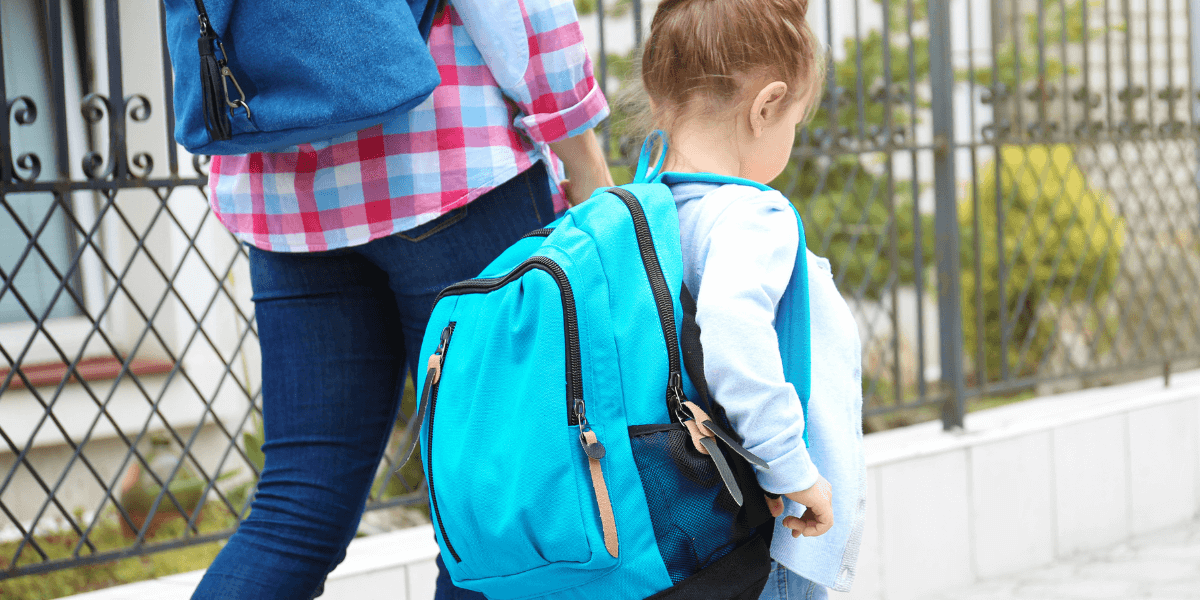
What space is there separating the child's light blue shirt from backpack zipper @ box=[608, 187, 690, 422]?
0.04 metres

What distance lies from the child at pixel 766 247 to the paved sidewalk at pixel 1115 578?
69.9 inches

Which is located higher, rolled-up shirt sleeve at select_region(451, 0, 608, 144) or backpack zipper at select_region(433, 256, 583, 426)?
rolled-up shirt sleeve at select_region(451, 0, 608, 144)

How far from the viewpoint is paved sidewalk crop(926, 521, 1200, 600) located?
114 inches

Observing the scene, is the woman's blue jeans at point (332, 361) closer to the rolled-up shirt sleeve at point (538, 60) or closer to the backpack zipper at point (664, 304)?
the rolled-up shirt sleeve at point (538, 60)

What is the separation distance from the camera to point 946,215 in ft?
10.6

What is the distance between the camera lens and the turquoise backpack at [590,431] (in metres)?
1.15

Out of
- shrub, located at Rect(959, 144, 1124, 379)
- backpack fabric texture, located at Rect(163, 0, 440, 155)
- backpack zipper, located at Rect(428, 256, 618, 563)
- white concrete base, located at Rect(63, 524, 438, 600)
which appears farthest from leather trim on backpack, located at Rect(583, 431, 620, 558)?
shrub, located at Rect(959, 144, 1124, 379)

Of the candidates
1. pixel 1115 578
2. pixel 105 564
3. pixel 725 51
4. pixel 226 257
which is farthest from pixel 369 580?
pixel 1115 578

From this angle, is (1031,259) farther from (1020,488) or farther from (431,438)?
(431,438)

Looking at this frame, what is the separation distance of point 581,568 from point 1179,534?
302 centimetres

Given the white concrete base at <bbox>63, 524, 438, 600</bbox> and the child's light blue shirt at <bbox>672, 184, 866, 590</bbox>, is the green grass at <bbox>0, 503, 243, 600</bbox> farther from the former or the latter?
the child's light blue shirt at <bbox>672, 184, 866, 590</bbox>

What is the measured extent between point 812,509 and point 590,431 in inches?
12.9

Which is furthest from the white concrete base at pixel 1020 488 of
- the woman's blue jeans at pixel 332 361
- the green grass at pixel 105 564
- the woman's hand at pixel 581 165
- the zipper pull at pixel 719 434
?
the zipper pull at pixel 719 434

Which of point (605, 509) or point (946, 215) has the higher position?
point (946, 215)
